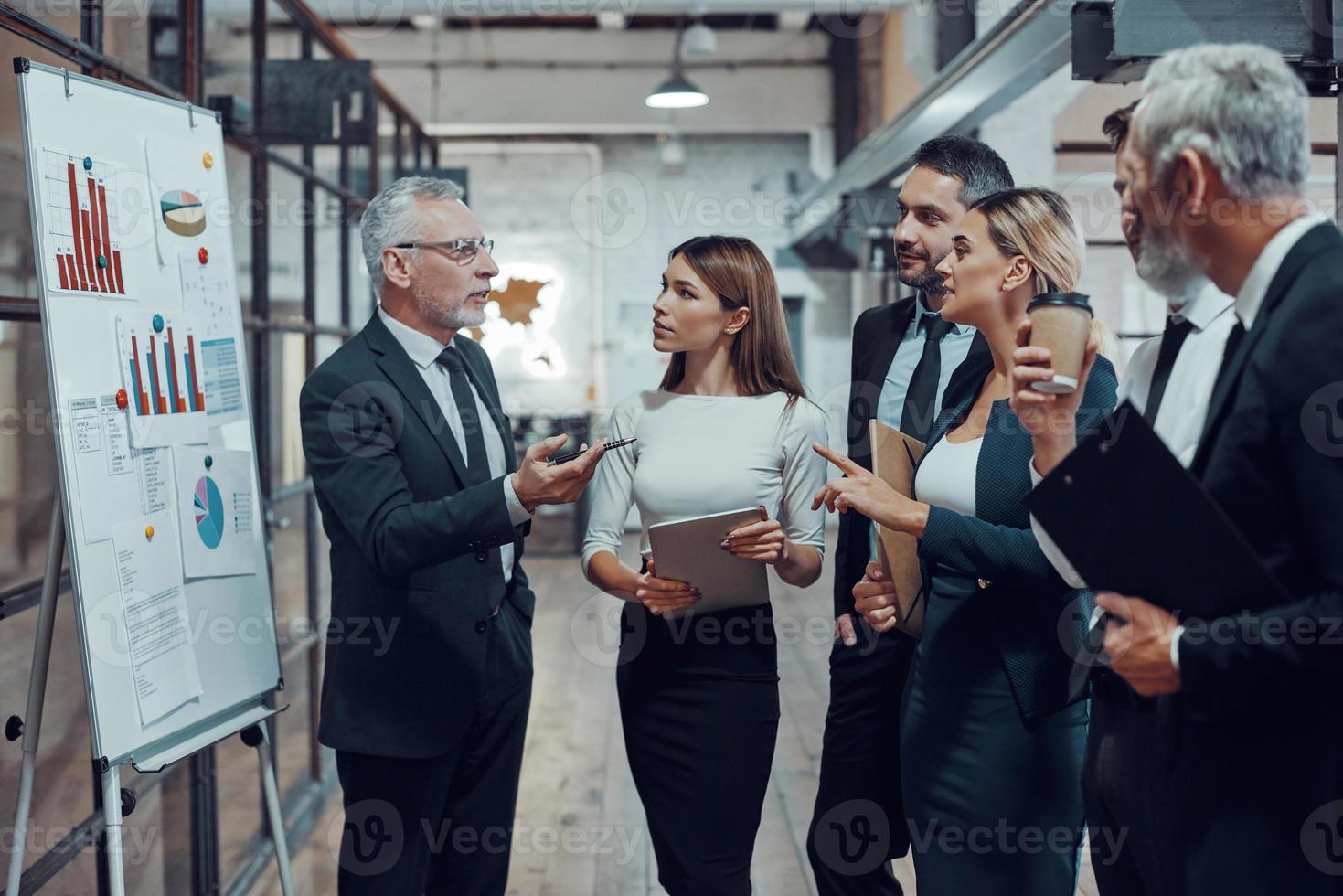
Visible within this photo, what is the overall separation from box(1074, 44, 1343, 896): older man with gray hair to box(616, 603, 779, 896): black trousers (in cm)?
90

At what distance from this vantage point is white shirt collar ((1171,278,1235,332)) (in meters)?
1.21

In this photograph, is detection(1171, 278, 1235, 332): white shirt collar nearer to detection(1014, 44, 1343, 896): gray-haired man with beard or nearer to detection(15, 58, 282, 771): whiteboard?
detection(1014, 44, 1343, 896): gray-haired man with beard

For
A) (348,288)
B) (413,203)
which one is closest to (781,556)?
(413,203)

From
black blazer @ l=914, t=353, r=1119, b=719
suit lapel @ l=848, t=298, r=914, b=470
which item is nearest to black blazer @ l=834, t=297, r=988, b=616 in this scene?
suit lapel @ l=848, t=298, r=914, b=470

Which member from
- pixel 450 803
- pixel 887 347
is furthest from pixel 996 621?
pixel 450 803

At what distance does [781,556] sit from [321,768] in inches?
102

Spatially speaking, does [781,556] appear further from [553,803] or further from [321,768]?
[321,768]

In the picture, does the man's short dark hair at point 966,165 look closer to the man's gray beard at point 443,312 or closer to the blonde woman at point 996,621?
the blonde woman at point 996,621

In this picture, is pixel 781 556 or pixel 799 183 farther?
pixel 799 183

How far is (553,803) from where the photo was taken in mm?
3611

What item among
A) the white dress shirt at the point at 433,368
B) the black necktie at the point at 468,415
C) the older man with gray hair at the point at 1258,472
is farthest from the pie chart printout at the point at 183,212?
the older man with gray hair at the point at 1258,472

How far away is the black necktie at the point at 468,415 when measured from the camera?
2098mm

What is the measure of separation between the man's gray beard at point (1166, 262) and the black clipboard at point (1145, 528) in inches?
6.1

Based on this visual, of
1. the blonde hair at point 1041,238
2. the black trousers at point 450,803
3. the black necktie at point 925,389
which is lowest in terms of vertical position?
the black trousers at point 450,803
